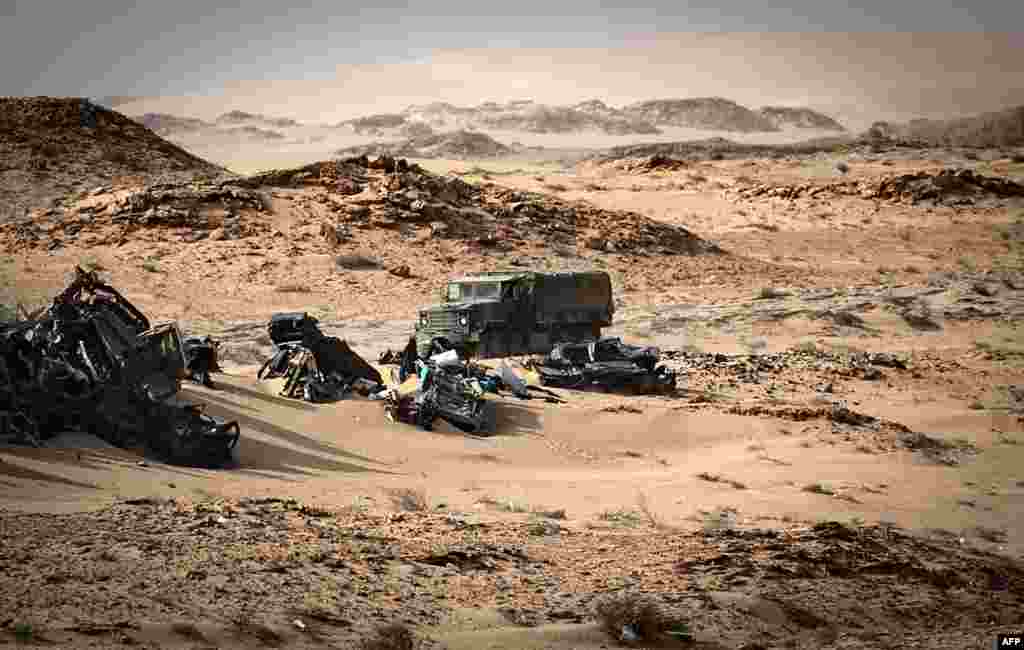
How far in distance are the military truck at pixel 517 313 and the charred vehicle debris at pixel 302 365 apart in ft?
0.07

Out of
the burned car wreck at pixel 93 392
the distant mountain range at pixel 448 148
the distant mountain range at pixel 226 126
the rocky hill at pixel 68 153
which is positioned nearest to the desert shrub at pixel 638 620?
the burned car wreck at pixel 93 392

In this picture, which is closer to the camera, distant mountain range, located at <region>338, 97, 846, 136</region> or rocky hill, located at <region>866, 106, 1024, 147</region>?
rocky hill, located at <region>866, 106, 1024, 147</region>

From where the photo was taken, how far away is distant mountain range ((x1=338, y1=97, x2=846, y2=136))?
9669cm

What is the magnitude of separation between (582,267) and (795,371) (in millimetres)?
11534

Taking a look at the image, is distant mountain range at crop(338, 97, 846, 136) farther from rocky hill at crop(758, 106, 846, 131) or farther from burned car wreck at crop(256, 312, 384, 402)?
burned car wreck at crop(256, 312, 384, 402)

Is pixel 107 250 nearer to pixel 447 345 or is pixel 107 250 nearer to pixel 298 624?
pixel 447 345

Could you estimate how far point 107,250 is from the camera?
29.6m

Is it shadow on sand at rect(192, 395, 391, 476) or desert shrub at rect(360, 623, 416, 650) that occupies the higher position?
shadow on sand at rect(192, 395, 391, 476)

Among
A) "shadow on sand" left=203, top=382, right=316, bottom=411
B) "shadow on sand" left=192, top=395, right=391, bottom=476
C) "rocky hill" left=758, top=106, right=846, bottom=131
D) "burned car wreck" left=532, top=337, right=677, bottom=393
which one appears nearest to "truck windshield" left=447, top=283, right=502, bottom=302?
"burned car wreck" left=532, top=337, right=677, bottom=393

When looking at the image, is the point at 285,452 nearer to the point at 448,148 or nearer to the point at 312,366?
the point at 312,366

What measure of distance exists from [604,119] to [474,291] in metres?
80.4

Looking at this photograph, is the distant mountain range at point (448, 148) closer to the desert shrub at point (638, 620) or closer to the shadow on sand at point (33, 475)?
the shadow on sand at point (33, 475)

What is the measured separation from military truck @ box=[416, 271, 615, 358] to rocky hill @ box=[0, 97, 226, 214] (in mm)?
16840

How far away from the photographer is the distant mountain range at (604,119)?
9669cm
